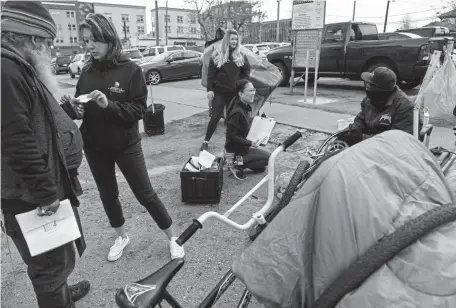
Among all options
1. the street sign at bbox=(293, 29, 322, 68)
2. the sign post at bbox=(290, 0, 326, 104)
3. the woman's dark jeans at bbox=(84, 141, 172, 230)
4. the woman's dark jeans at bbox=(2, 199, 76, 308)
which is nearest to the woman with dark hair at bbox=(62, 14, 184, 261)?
the woman's dark jeans at bbox=(84, 141, 172, 230)

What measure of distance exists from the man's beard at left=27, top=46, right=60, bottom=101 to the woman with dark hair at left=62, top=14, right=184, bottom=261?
0.29 metres

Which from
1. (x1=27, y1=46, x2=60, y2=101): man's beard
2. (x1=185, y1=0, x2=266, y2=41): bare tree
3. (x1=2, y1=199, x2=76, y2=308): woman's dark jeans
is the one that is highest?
(x1=185, y1=0, x2=266, y2=41): bare tree

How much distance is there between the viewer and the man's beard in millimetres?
1721

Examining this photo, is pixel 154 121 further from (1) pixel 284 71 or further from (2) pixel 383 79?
(1) pixel 284 71

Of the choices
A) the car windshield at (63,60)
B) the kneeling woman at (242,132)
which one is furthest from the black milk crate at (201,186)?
the car windshield at (63,60)

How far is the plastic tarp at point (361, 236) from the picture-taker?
0.97m

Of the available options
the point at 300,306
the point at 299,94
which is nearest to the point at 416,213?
the point at 300,306

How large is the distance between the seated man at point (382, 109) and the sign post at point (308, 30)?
485 centimetres

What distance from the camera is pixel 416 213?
1105 mm

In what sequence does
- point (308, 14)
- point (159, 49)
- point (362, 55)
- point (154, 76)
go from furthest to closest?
point (159, 49) → point (154, 76) → point (362, 55) → point (308, 14)

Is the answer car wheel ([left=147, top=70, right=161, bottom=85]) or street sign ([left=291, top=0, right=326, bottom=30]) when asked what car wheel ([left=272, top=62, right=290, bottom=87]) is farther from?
car wheel ([left=147, top=70, right=161, bottom=85])

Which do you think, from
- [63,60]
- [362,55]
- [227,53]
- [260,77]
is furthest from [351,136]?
[63,60]

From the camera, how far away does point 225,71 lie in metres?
5.11

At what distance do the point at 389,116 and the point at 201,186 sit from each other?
2038 mm
